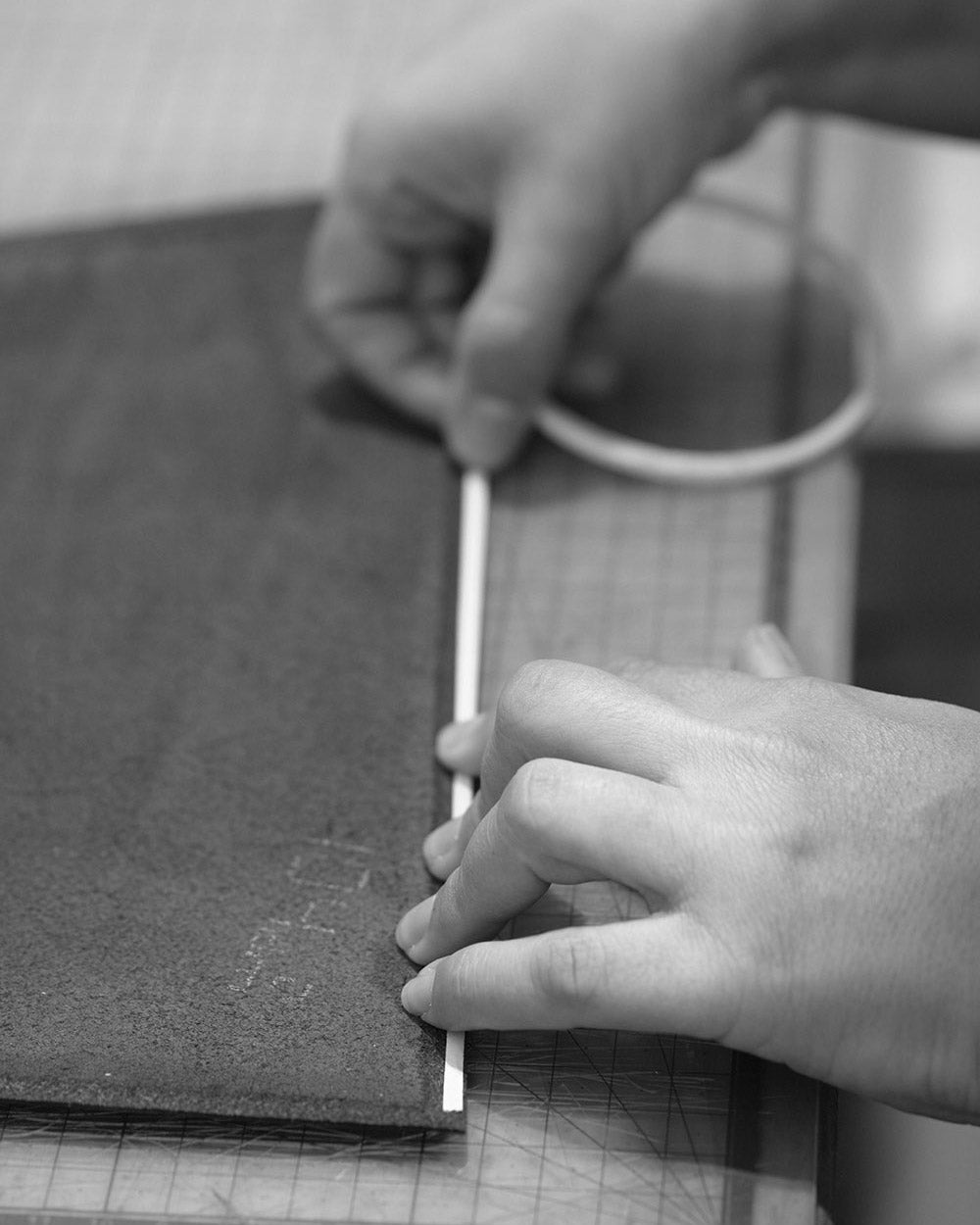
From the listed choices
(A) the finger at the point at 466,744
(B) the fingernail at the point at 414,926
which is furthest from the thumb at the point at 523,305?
(B) the fingernail at the point at 414,926

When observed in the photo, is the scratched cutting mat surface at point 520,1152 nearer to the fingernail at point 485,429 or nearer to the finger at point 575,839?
the finger at point 575,839

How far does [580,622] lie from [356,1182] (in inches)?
13.2

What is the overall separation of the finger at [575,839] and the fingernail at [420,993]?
0.04 metres

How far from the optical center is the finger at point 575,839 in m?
0.50

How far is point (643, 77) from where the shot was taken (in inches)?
30.2

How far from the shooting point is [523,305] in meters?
0.78

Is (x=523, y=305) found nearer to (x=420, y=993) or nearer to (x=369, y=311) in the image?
(x=369, y=311)

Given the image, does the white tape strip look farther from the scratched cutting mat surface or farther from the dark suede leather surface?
the scratched cutting mat surface

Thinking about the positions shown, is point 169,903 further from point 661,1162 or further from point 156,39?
point 156,39

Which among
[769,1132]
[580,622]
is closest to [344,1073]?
[769,1132]

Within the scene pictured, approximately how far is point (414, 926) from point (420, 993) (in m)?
0.03

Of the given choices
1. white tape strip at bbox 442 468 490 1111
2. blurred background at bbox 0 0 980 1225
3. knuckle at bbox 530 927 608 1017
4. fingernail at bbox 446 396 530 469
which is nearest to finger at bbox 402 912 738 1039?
knuckle at bbox 530 927 608 1017

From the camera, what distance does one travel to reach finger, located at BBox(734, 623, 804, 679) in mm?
634

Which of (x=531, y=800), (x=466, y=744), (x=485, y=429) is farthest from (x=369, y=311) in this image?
(x=531, y=800)
